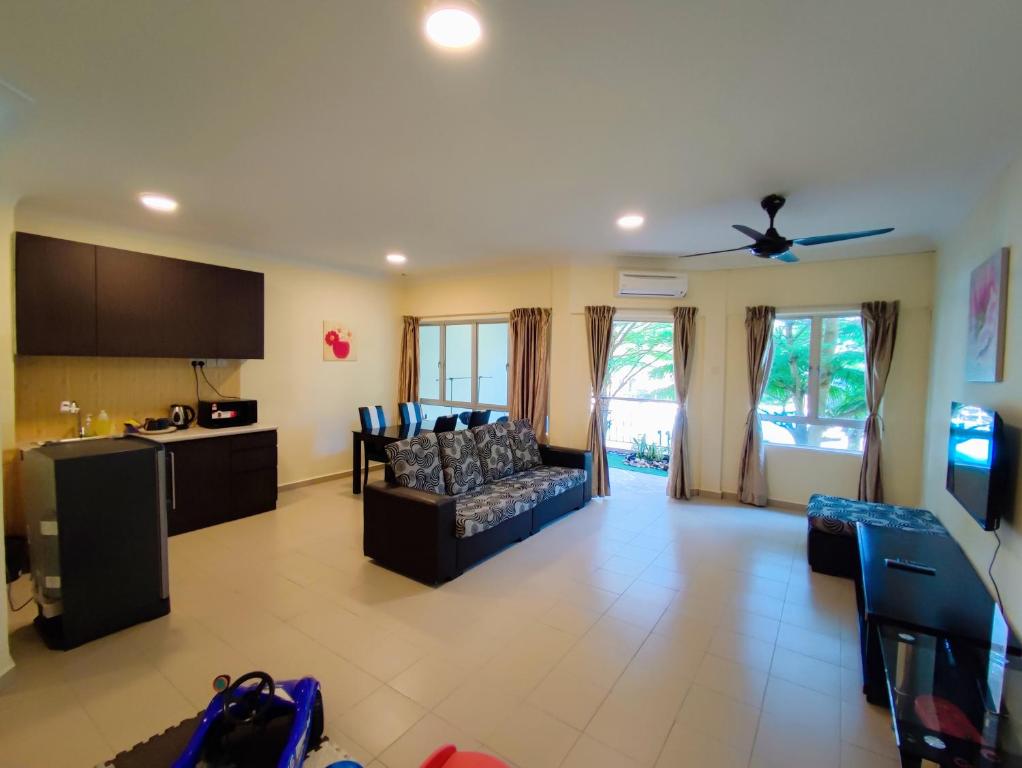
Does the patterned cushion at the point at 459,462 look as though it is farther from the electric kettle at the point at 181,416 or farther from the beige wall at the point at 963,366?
the beige wall at the point at 963,366

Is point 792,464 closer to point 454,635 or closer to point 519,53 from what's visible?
point 454,635

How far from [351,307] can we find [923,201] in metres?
5.78

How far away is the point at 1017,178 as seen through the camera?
7.47 feet

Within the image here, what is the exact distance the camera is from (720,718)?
78.7 inches

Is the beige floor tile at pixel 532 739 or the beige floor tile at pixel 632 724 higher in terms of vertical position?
the beige floor tile at pixel 632 724

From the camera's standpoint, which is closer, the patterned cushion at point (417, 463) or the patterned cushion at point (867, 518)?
the patterned cushion at point (867, 518)

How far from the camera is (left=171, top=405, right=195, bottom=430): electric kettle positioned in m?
4.23

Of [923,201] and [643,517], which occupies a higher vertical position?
[923,201]

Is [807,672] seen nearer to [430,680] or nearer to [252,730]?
[430,680]

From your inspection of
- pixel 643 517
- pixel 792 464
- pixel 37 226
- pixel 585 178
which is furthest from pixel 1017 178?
pixel 37 226

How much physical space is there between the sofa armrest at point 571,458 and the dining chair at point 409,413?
6.57 feet

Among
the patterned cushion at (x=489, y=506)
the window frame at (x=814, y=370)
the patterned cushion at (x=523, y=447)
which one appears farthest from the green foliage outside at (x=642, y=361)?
the patterned cushion at (x=489, y=506)

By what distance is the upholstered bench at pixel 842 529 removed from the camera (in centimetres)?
327

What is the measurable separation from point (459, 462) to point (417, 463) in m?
0.43
